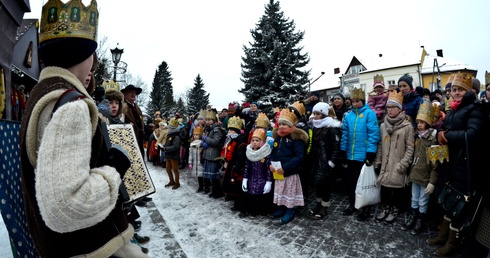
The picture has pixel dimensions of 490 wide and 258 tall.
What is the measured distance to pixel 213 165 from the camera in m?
6.91

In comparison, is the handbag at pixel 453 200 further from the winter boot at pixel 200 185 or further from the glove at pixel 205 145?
the winter boot at pixel 200 185

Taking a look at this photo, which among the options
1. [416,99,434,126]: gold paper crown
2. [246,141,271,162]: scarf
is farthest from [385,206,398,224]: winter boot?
[246,141,271,162]: scarf

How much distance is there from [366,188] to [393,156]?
2.43 ft

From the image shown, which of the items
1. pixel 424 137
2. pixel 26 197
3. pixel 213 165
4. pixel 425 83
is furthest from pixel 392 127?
pixel 425 83

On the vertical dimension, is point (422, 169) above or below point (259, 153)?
below

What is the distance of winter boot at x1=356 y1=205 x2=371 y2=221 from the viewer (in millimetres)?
4902

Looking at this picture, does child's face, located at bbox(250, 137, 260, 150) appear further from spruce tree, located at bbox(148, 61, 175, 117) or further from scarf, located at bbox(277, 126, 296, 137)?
spruce tree, located at bbox(148, 61, 175, 117)

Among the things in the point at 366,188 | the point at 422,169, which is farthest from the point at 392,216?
the point at 422,169

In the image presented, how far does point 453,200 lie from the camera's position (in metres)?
3.35

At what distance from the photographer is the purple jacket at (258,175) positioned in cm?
541

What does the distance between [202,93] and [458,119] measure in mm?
43817

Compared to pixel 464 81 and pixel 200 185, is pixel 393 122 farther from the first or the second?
pixel 200 185

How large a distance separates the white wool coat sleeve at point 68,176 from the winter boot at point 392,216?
16.3ft

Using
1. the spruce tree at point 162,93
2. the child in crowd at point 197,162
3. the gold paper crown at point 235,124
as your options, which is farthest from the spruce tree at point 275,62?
the spruce tree at point 162,93
